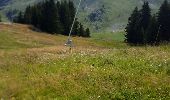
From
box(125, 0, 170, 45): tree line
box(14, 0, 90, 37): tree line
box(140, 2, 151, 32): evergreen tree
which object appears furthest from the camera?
box(140, 2, 151, 32): evergreen tree

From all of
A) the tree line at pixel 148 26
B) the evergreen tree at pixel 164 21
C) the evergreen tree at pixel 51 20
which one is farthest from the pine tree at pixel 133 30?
the evergreen tree at pixel 51 20

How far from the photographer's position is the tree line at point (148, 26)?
96938 millimetres

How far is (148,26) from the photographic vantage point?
Result: 104875 mm

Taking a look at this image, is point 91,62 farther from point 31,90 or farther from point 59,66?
point 31,90

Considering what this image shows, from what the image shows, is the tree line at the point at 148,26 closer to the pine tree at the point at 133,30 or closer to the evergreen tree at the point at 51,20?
the pine tree at the point at 133,30

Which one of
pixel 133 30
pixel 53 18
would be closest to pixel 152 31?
pixel 133 30

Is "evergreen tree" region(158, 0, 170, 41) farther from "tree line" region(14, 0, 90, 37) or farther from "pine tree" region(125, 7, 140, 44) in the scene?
"tree line" region(14, 0, 90, 37)

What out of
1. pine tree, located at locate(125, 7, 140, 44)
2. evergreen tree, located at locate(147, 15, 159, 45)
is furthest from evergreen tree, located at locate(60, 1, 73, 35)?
evergreen tree, located at locate(147, 15, 159, 45)

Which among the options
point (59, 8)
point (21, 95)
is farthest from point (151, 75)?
point (59, 8)

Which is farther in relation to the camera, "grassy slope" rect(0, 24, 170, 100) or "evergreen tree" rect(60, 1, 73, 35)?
"evergreen tree" rect(60, 1, 73, 35)

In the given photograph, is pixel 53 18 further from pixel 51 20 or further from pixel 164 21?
pixel 164 21

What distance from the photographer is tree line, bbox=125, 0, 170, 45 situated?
96.9 meters

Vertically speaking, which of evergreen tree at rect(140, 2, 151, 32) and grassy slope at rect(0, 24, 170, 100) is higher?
evergreen tree at rect(140, 2, 151, 32)

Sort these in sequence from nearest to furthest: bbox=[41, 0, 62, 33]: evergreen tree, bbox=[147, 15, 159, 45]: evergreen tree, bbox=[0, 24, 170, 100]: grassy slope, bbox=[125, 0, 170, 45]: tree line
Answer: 1. bbox=[0, 24, 170, 100]: grassy slope
2. bbox=[125, 0, 170, 45]: tree line
3. bbox=[147, 15, 159, 45]: evergreen tree
4. bbox=[41, 0, 62, 33]: evergreen tree
